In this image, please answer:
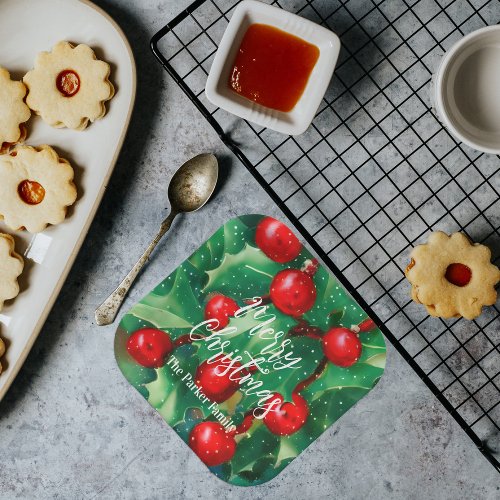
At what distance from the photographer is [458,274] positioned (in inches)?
39.8

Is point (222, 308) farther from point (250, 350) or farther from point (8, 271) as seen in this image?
point (8, 271)

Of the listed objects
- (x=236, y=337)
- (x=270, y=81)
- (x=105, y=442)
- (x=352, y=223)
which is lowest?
(x=105, y=442)

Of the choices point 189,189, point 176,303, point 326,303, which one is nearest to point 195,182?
point 189,189

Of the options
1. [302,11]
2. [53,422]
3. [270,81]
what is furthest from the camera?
[53,422]

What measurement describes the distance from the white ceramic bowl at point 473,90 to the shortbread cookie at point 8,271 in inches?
31.1

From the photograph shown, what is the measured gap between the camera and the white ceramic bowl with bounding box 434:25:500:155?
0.91 metres

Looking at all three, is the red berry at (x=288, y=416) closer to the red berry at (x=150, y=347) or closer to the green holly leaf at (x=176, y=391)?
the green holly leaf at (x=176, y=391)

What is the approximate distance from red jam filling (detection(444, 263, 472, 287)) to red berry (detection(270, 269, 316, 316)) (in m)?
0.25

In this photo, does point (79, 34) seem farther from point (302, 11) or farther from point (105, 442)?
point (105, 442)

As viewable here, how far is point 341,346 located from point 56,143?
66cm

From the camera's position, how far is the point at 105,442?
3.88 ft

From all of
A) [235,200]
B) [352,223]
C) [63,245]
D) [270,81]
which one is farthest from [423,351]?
[63,245]

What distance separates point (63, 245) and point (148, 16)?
459 millimetres

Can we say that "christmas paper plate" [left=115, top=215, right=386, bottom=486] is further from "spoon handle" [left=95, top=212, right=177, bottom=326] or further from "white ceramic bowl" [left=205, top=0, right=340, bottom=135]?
"white ceramic bowl" [left=205, top=0, right=340, bottom=135]
